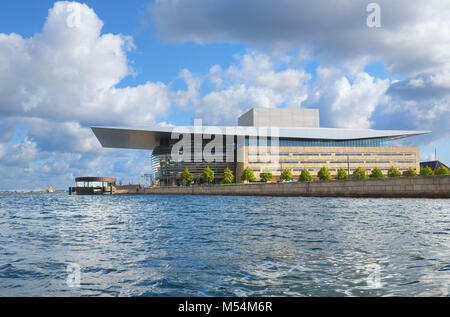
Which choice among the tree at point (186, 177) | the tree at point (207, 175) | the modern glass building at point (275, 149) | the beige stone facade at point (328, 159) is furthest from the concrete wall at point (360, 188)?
the tree at point (186, 177)

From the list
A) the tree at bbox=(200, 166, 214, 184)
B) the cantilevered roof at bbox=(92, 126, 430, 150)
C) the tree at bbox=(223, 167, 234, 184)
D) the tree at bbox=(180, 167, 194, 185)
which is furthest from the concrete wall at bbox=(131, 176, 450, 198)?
the tree at bbox=(180, 167, 194, 185)

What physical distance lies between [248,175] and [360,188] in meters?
47.8

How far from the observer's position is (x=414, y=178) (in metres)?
36.2

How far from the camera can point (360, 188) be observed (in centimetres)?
4391

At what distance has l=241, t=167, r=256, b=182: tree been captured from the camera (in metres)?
90.6

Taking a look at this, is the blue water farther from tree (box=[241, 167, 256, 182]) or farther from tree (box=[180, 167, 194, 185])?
tree (box=[180, 167, 194, 185])

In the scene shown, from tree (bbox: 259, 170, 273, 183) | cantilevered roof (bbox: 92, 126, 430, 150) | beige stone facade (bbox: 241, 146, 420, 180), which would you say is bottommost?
tree (bbox: 259, 170, 273, 183)

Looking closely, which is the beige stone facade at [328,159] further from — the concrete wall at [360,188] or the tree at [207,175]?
the concrete wall at [360,188]

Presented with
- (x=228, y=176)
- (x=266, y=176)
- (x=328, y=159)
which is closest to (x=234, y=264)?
(x=266, y=176)

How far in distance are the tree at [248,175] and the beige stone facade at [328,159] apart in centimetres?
599

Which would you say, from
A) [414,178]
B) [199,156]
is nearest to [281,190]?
[414,178]

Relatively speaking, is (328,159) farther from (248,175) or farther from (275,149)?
(248,175)

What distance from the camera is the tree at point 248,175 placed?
90.6 meters

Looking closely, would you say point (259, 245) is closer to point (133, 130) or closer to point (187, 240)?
point (187, 240)
